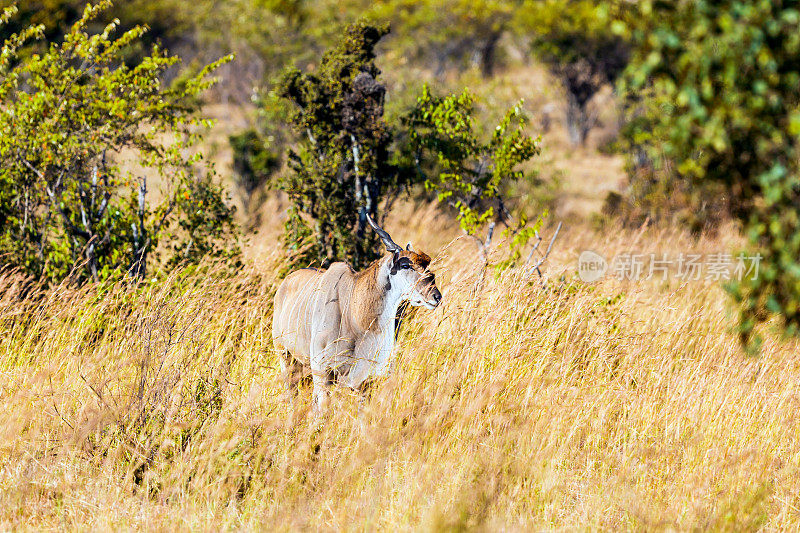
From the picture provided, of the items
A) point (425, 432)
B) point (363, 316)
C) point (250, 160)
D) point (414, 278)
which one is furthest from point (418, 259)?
point (250, 160)

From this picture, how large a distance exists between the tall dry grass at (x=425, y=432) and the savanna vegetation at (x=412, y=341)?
0.03m

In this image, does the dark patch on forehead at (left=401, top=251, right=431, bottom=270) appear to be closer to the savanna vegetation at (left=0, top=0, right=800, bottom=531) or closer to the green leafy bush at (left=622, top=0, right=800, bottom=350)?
the savanna vegetation at (left=0, top=0, right=800, bottom=531)

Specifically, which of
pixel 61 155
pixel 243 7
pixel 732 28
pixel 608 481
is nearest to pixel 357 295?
pixel 608 481

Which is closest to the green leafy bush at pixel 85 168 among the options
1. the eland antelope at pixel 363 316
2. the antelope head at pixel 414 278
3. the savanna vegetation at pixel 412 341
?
the savanna vegetation at pixel 412 341

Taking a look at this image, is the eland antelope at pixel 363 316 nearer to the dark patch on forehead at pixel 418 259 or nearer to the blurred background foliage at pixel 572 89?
the dark patch on forehead at pixel 418 259

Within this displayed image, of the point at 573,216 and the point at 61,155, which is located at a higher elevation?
the point at 61,155

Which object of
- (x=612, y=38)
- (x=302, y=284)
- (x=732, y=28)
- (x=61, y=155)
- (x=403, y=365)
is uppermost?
(x=612, y=38)

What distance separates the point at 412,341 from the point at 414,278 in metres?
1.00

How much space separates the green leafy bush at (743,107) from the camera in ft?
9.35

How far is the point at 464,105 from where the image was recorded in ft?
26.7

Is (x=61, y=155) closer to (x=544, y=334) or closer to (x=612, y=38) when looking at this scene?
(x=544, y=334)

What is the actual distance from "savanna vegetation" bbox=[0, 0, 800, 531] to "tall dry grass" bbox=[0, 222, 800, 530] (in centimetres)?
3

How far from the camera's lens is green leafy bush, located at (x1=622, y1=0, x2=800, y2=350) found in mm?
2850

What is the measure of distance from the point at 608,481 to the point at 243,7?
29.1m
